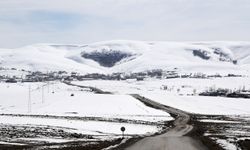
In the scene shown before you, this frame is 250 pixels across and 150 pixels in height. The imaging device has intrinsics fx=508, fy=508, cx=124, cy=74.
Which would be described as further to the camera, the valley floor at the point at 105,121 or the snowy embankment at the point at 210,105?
the snowy embankment at the point at 210,105

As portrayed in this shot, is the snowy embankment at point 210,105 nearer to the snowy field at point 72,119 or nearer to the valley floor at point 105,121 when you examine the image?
the valley floor at point 105,121

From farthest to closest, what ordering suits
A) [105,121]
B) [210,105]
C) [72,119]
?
[210,105] < [72,119] < [105,121]

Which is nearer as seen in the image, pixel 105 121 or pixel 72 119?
pixel 105 121

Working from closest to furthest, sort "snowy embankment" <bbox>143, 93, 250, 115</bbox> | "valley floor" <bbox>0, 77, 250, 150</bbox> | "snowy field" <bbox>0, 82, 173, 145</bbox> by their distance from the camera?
Result: "valley floor" <bbox>0, 77, 250, 150</bbox> < "snowy field" <bbox>0, 82, 173, 145</bbox> < "snowy embankment" <bbox>143, 93, 250, 115</bbox>

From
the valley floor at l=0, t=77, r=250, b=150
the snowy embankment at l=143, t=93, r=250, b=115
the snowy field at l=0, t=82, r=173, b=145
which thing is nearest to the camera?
the valley floor at l=0, t=77, r=250, b=150

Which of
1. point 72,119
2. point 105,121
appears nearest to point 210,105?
point 72,119

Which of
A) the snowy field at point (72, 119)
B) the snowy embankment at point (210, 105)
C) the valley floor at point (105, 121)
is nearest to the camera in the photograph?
the valley floor at point (105, 121)

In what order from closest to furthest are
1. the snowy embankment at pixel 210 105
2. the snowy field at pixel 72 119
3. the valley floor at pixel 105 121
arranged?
the valley floor at pixel 105 121 < the snowy field at pixel 72 119 < the snowy embankment at pixel 210 105

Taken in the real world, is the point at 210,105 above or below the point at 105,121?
below

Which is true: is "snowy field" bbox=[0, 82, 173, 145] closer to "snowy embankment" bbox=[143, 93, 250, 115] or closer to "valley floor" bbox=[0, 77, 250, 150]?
"valley floor" bbox=[0, 77, 250, 150]

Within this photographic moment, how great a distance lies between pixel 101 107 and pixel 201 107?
23027 millimetres

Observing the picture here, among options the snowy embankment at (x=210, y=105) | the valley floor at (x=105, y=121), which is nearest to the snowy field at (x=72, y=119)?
the valley floor at (x=105, y=121)

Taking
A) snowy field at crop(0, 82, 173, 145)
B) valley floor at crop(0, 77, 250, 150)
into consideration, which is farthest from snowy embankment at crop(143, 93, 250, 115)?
snowy field at crop(0, 82, 173, 145)

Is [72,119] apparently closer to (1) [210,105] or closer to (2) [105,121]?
(2) [105,121]
